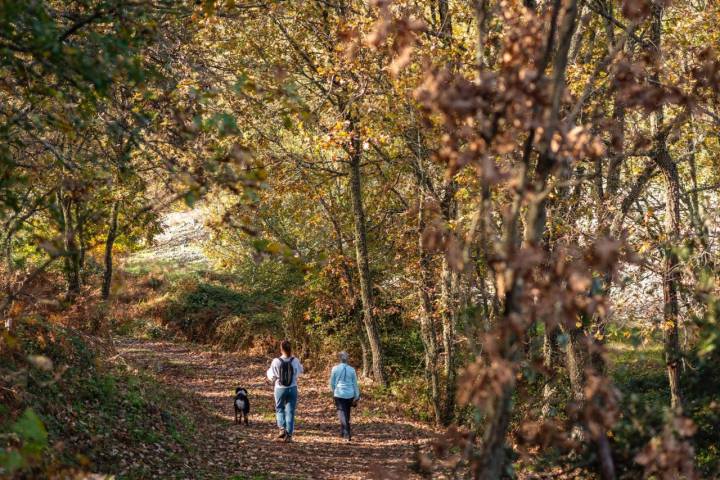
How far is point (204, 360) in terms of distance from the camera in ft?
72.8

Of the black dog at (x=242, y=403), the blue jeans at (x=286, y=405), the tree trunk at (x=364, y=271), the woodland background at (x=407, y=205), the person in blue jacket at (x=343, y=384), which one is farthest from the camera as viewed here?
the tree trunk at (x=364, y=271)

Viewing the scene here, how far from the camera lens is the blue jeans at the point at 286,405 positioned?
1314cm

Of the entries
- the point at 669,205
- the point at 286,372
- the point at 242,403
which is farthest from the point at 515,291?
the point at 242,403

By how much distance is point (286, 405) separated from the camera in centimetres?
1347

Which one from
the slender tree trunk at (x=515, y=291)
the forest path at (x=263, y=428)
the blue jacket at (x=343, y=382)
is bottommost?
the forest path at (x=263, y=428)

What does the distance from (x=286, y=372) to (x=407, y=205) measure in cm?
614

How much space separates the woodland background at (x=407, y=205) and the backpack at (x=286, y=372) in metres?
2.17

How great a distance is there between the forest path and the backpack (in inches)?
47.5

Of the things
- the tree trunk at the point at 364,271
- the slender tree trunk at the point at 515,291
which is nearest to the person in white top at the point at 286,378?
the tree trunk at the point at 364,271

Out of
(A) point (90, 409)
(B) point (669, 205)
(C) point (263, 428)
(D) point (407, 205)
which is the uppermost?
(D) point (407, 205)

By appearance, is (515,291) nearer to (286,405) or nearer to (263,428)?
(286,405)

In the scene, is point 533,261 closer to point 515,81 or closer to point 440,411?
point 515,81

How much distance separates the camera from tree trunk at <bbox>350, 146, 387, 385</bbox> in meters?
18.1

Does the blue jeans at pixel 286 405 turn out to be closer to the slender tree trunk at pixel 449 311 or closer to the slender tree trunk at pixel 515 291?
A: the slender tree trunk at pixel 449 311
